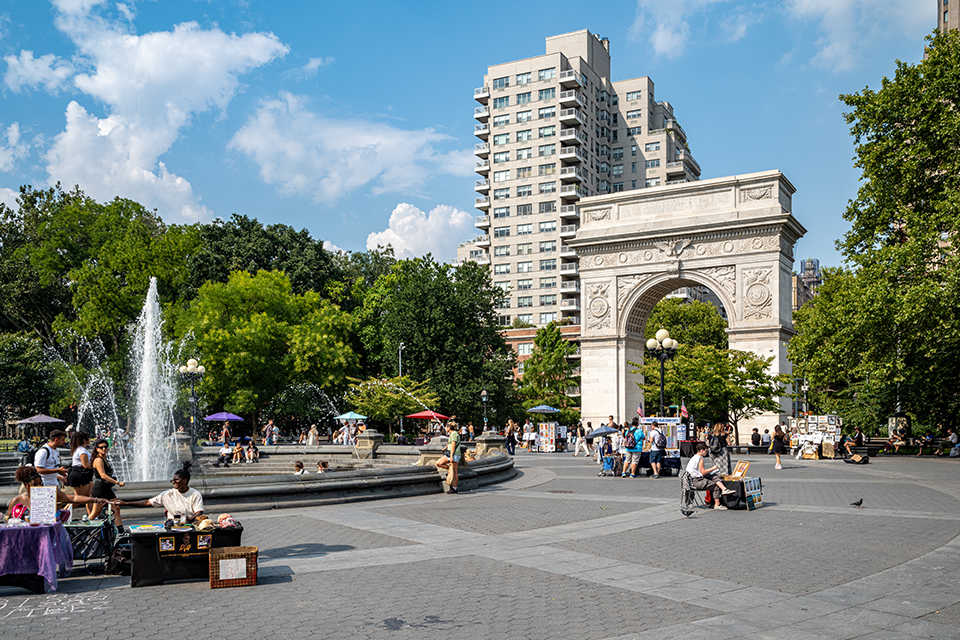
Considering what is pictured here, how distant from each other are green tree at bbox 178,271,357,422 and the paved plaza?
91.2ft

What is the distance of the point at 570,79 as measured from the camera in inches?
3258

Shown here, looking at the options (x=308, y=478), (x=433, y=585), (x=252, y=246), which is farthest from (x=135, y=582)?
(x=252, y=246)

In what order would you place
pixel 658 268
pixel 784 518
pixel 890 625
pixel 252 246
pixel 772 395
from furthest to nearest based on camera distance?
1. pixel 252 246
2. pixel 658 268
3. pixel 772 395
4. pixel 784 518
5. pixel 890 625

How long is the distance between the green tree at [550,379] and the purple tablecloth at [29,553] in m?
49.8

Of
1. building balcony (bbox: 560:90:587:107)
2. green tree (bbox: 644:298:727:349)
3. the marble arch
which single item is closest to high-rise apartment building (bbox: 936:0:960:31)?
building balcony (bbox: 560:90:587:107)

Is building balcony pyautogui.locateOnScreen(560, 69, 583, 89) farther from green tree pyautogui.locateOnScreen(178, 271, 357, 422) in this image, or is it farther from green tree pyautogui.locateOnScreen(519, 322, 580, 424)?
green tree pyautogui.locateOnScreen(178, 271, 357, 422)

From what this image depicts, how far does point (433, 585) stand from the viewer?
799cm

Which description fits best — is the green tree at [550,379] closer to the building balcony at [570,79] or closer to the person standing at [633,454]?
the person standing at [633,454]

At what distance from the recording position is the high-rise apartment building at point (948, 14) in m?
85.2

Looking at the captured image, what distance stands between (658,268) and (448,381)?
1441 cm

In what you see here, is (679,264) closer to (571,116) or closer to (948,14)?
(571,116)

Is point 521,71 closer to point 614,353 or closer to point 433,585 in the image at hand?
point 614,353

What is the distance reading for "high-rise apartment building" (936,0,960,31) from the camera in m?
85.2

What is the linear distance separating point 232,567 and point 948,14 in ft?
352
